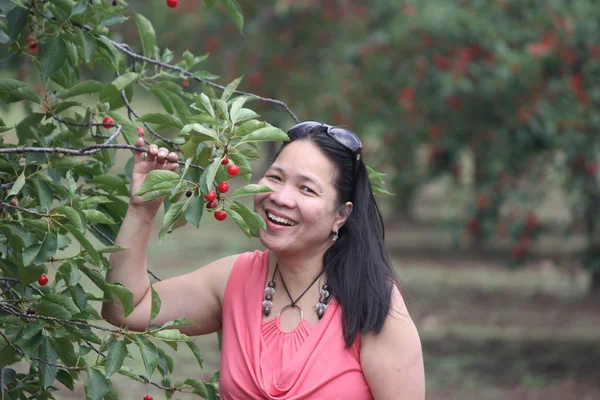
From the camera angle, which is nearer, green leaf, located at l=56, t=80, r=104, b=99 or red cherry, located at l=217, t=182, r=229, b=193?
red cherry, located at l=217, t=182, r=229, b=193

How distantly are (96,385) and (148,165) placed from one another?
22.8 inches

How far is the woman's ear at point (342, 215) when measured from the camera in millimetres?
2574

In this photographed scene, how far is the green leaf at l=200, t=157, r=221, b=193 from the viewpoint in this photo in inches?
79.7

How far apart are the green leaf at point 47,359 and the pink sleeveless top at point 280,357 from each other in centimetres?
47

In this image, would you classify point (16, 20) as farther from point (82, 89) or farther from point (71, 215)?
point (71, 215)

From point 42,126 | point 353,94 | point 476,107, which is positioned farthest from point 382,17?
point 42,126

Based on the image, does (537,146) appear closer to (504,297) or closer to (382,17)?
(382,17)

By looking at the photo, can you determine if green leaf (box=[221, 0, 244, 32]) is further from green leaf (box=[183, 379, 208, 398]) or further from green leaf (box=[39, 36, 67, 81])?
green leaf (box=[183, 379, 208, 398])

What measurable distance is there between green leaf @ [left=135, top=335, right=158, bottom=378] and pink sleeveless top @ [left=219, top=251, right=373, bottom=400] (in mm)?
307

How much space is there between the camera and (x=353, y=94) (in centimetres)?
927

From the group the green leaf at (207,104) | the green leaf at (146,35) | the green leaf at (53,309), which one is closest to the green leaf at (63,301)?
the green leaf at (53,309)

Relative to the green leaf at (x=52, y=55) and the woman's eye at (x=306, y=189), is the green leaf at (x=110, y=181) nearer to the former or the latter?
the green leaf at (x=52, y=55)

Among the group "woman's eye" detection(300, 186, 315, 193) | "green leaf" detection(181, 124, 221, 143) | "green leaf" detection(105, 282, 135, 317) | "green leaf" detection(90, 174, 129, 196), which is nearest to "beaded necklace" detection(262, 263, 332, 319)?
"woman's eye" detection(300, 186, 315, 193)

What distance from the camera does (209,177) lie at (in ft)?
6.66
